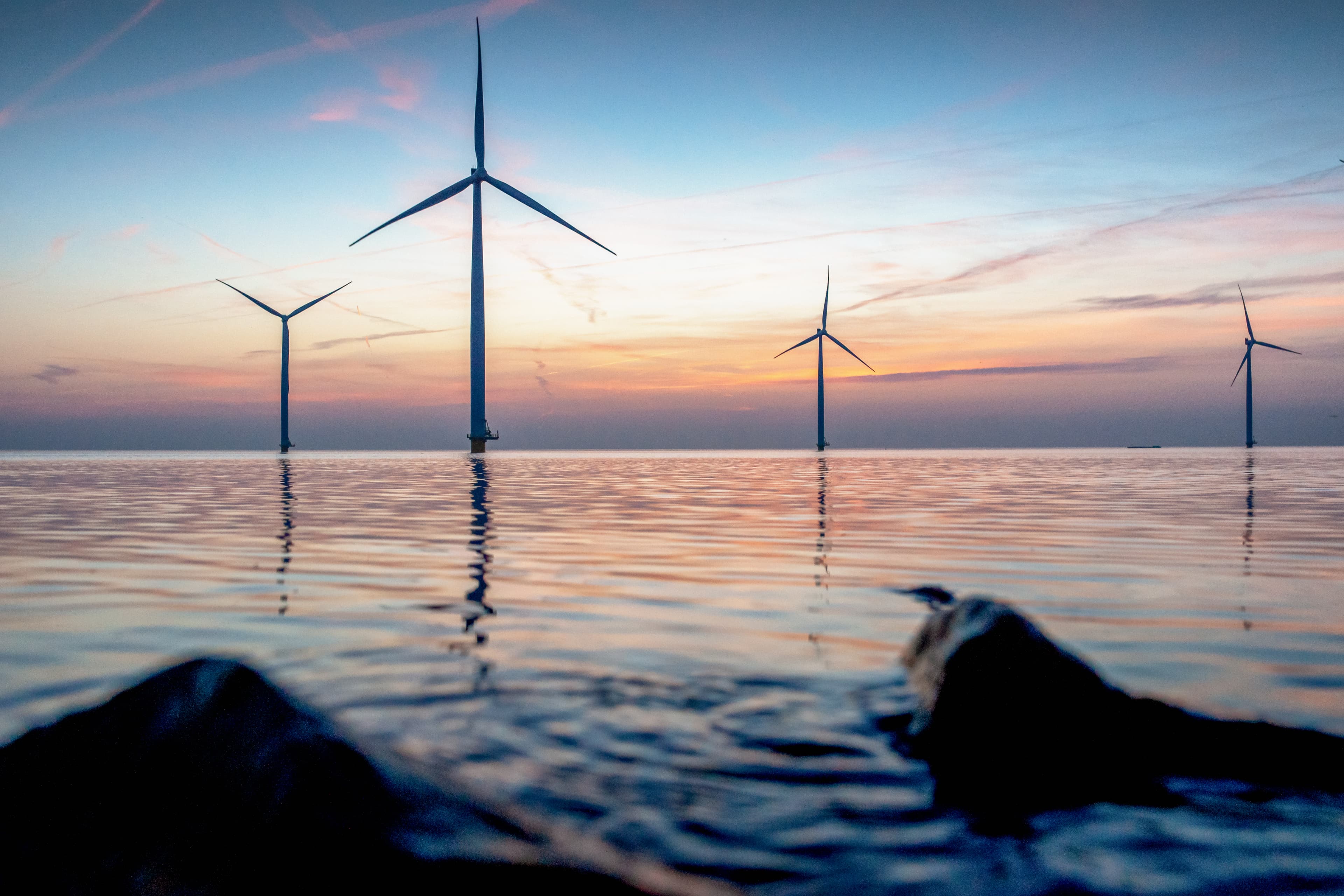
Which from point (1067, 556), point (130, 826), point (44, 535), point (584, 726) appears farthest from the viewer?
point (44, 535)

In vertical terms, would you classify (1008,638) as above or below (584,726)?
above

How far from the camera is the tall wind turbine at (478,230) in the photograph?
68.3m

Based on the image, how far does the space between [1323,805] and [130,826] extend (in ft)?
16.5

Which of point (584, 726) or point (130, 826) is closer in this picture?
point (130, 826)

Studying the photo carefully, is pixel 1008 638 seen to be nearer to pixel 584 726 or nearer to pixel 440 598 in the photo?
pixel 584 726

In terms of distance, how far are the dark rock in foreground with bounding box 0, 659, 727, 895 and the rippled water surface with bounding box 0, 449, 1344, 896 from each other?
59 centimetres

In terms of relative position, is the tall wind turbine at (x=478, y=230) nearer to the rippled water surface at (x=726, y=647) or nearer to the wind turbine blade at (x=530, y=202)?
the wind turbine blade at (x=530, y=202)

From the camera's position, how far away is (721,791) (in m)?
3.91

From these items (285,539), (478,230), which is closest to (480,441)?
(478,230)

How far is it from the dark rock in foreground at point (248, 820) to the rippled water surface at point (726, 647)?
1.92ft

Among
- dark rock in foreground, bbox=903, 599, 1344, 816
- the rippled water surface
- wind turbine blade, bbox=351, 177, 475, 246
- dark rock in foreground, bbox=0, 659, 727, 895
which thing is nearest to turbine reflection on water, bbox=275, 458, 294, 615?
the rippled water surface

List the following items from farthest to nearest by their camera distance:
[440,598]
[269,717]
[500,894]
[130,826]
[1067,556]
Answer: [1067,556], [440,598], [269,717], [130,826], [500,894]

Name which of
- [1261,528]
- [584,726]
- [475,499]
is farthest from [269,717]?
[475,499]

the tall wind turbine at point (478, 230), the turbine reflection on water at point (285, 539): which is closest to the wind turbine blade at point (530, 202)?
the tall wind turbine at point (478, 230)
